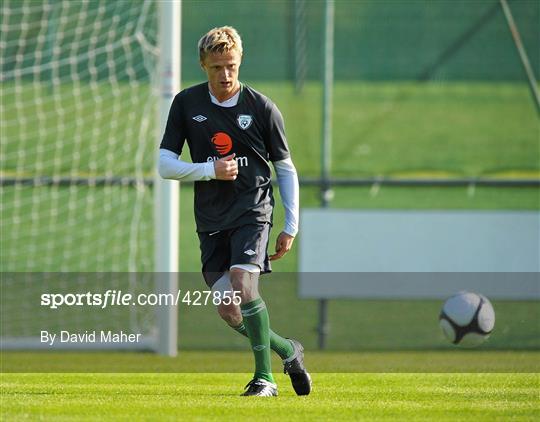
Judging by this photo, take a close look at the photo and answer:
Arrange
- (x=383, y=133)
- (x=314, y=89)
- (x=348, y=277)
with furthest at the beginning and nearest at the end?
(x=383, y=133)
(x=314, y=89)
(x=348, y=277)

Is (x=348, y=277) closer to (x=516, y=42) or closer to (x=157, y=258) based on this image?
(x=157, y=258)

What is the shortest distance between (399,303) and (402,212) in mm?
994

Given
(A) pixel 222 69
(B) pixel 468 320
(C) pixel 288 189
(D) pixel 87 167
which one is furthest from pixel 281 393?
(D) pixel 87 167

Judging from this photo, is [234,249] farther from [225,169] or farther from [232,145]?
[232,145]

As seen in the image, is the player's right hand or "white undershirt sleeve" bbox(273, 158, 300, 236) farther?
"white undershirt sleeve" bbox(273, 158, 300, 236)

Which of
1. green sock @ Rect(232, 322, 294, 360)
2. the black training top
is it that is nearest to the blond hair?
the black training top

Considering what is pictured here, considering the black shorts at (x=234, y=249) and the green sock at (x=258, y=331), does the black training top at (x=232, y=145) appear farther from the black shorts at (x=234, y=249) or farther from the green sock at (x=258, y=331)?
the green sock at (x=258, y=331)

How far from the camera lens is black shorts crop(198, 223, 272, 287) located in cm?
570

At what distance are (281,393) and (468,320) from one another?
1.29m

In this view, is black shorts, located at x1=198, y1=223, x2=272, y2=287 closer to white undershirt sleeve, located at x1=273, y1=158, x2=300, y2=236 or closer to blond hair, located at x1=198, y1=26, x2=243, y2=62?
white undershirt sleeve, located at x1=273, y1=158, x2=300, y2=236

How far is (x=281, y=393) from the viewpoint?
6.05 m

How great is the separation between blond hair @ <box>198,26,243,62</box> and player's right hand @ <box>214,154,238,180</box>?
0.55 meters

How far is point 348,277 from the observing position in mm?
9078

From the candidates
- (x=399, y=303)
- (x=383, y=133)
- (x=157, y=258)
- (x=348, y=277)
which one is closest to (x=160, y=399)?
(x=157, y=258)
